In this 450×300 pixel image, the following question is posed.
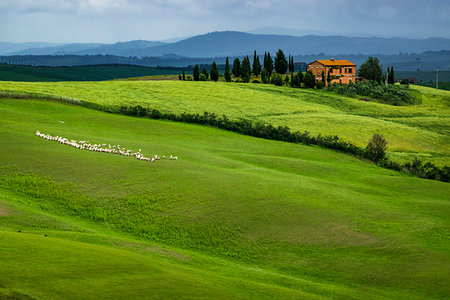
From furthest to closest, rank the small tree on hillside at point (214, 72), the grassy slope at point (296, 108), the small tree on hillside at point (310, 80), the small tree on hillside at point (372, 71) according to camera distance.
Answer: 1. the small tree on hillside at point (372, 71)
2. the small tree on hillside at point (310, 80)
3. the small tree on hillside at point (214, 72)
4. the grassy slope at point (296, 108)

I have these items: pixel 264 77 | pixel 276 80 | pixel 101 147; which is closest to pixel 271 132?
pixel 101 147

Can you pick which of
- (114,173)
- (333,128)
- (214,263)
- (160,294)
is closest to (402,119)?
(333,128)

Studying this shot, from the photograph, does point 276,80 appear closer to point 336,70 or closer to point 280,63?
point 280,63

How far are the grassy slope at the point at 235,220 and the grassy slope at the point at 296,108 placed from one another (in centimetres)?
3394

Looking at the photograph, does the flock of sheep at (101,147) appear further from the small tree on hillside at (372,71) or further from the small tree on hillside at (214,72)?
the small tree on hillside at (372,71)

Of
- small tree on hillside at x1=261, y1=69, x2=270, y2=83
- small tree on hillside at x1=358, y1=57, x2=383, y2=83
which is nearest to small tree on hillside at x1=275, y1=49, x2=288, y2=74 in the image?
small tree on hillside at x1=261, y1=69, x2=270, y2=83

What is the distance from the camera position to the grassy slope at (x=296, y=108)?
7988 cm

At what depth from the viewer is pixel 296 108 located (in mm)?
101875

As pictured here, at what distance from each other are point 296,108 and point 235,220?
75.4 meters

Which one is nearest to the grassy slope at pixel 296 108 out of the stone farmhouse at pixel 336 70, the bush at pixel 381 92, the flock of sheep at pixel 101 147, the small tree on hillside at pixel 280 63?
the bush at pixel 381 92

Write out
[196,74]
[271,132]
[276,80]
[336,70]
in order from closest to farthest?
[271,132]
[196,74]
[276,80]
[336,70]

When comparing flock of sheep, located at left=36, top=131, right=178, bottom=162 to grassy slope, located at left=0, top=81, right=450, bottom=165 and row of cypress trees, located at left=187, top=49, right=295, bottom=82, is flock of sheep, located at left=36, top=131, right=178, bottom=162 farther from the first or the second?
row of cypress trees, located at left=187, top=49, right=295, bottom=82

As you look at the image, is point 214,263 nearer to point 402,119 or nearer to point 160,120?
point 160,120

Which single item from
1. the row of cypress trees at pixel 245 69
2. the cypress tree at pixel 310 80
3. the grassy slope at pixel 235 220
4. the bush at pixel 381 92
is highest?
the row of cypress trees at pixel 245 69
